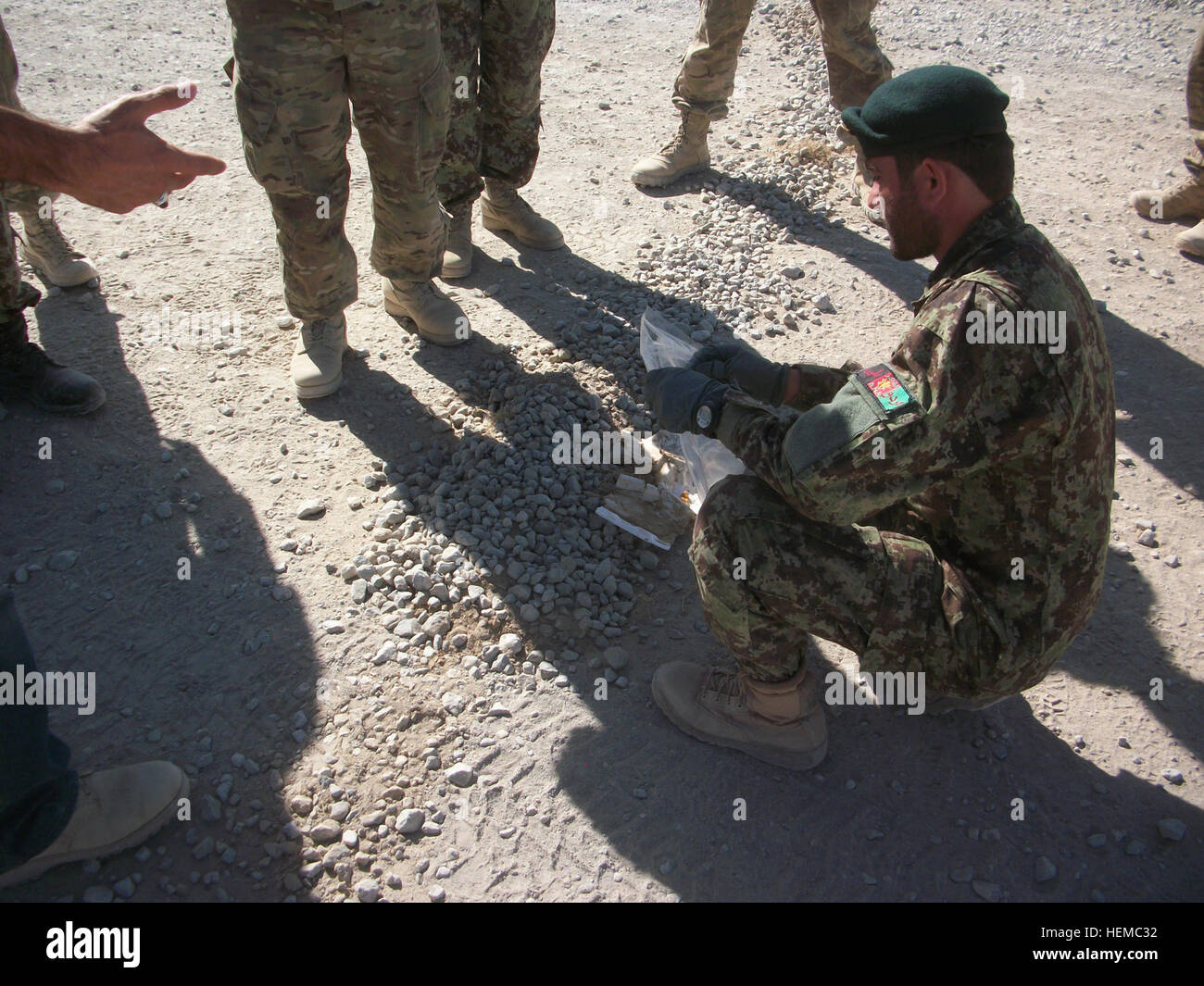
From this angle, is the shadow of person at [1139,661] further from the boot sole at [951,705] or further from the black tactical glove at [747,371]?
the black tactical glove at [747,371]

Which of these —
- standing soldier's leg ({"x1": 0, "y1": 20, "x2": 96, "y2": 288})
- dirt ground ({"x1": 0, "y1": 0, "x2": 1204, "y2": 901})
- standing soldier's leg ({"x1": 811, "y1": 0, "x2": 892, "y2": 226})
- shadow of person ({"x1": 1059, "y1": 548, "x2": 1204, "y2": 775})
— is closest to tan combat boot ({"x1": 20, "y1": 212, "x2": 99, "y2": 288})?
standing soldier's leg ({"x1": 0, "y1": 20, "x2": 96, "y2": 288})

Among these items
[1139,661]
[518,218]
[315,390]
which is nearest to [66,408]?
[315,390]

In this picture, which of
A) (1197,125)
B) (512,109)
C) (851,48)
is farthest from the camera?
(1197,125)

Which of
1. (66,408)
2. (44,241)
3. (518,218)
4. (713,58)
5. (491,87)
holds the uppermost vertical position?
(713,58)

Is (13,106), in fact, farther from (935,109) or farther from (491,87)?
(935,109)

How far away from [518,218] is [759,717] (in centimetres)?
313

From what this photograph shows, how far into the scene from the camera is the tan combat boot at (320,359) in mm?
3631

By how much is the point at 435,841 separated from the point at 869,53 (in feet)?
15.5

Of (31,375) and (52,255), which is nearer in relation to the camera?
(31,375)

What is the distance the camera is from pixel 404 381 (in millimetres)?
3826

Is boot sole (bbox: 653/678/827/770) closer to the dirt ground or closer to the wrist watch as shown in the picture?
the dirt ground

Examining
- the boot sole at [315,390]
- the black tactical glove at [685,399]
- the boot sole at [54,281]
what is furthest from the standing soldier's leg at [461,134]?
the black tactical glove at [685,399]

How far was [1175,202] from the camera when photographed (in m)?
5.21

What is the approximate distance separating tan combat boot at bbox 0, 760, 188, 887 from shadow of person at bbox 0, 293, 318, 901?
0.05 metres
